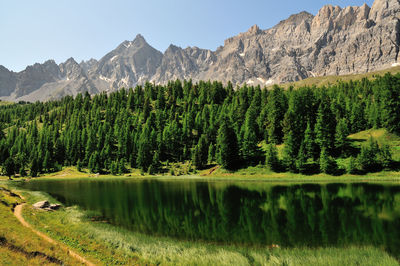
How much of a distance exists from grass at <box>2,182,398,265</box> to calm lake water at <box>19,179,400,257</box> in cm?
197

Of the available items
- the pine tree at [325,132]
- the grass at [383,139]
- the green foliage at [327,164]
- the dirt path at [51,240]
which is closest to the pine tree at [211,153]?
the pine tree at [325,132]

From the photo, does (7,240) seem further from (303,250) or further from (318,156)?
(318,156)

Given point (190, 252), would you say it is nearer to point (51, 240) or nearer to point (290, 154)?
point (51, 240)

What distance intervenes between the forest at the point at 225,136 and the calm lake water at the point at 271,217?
36.2 m

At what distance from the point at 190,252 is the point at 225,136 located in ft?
250

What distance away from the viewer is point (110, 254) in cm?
2170

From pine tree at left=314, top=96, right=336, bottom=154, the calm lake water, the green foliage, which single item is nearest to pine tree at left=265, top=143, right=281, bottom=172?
the green foliage

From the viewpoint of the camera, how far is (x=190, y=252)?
22328 mm

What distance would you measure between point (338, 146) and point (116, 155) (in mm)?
110074

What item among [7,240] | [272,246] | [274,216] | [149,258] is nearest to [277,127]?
[274,216]

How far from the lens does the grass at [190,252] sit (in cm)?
1994

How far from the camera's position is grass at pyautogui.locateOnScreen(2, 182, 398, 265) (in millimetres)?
19938

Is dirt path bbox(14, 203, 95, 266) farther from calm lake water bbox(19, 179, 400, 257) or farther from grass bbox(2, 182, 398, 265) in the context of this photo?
calm lake water bbox(19, 179, 400, 257)

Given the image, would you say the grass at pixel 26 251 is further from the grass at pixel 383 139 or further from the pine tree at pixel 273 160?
the grass at pixel 383 139
